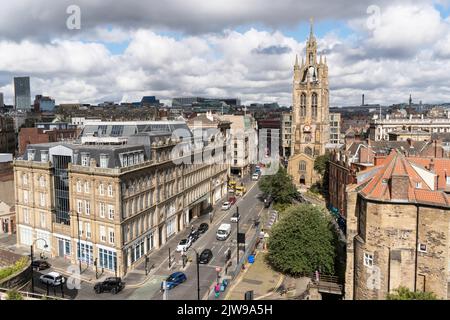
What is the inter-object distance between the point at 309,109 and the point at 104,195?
71.4 m

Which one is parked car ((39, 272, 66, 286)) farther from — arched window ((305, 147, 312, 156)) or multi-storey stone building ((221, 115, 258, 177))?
multi-storey stone building ((221, 115, 258, 177))

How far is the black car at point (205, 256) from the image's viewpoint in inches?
1964

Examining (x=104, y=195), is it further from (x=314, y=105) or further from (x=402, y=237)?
(x=314, y=105)

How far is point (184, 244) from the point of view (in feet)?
182

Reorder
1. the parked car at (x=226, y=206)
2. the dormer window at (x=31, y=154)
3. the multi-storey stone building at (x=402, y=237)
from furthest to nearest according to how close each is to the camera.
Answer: the parked car at (x=226, y=206)
the dormer window at (x=31, y=154)
the multi-storey stone building at (x=402, y=237)

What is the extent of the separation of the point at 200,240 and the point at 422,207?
35.2 m

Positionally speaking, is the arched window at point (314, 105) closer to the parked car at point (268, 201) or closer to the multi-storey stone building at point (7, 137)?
the parked car at point (268, 201)

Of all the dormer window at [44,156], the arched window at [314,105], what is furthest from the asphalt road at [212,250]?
the arched window at [314,105]

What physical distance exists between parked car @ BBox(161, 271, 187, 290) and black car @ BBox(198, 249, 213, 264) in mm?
5346

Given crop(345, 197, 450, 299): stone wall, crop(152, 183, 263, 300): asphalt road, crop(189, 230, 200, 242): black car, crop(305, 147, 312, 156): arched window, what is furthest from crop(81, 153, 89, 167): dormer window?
crop(305, 147, 312, 156): arched window

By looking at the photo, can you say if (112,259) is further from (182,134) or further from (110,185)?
(182,134)

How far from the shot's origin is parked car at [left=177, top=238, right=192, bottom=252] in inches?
2105

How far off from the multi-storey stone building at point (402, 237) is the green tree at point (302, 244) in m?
8.85
